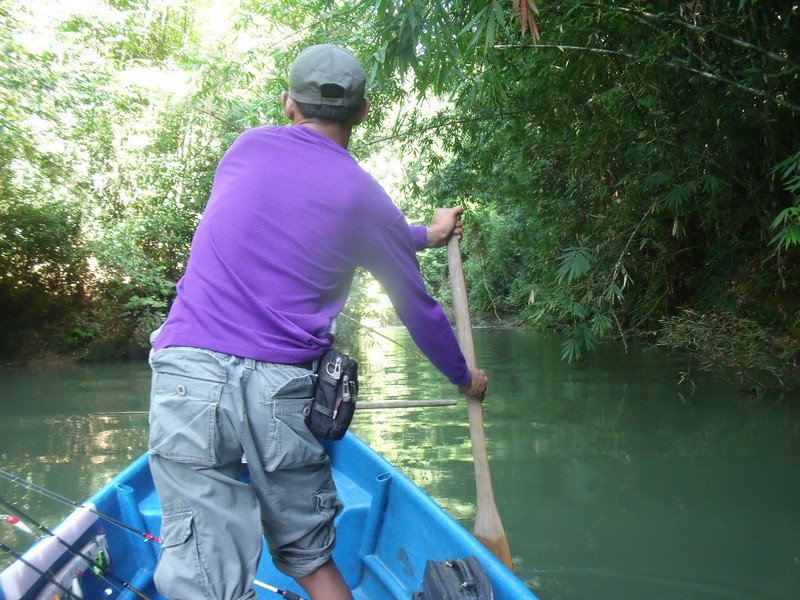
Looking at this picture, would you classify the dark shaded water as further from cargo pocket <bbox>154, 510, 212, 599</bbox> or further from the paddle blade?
cargo pocket <bbox>154, 510, 212, 599</bbox>

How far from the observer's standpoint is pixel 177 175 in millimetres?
11734

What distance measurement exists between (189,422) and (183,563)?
26 cm

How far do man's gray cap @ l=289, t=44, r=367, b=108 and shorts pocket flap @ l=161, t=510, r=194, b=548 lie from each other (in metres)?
0.85

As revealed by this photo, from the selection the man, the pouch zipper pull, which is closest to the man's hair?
the man

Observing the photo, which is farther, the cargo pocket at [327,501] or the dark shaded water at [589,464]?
the dark shaded water at [589,464]

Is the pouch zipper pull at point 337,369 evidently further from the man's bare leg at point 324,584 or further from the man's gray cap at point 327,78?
the man's gray cap at point 327,78

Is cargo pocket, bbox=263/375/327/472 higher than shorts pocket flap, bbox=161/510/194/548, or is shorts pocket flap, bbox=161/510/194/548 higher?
cargo pocket, bbox=263/375/327/472

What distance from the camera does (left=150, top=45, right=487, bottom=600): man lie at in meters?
1.31

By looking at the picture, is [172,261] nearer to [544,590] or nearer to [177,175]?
[177,175]

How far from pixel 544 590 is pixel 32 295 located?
33.8ft

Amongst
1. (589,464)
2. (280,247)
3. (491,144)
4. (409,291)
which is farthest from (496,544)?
(491,144)

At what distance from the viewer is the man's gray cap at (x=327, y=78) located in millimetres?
1474

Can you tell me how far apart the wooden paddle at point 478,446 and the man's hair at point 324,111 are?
26.5 inches

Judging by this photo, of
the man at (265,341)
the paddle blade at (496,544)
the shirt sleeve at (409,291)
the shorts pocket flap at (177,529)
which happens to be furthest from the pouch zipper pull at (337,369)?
the paddle blade at (496,544)
